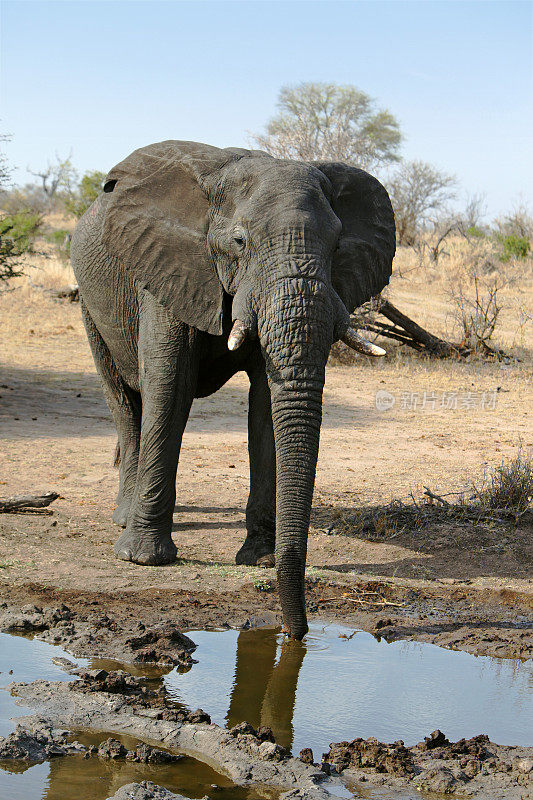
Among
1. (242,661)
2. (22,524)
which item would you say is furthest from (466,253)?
(242,661)

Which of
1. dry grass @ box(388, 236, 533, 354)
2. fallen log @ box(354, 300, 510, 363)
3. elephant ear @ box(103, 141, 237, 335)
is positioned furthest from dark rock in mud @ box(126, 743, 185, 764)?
dry grass @ box(388, 236, 533, 354)

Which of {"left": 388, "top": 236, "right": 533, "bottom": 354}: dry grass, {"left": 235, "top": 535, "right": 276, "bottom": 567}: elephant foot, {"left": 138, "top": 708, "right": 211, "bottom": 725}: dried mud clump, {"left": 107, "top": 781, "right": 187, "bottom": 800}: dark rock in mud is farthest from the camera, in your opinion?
{"left": 388, "top": 236, "right": 533, "bottom": 354}: dry grass

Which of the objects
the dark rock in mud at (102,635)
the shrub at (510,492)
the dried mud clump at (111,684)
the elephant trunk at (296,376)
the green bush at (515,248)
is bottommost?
the dark rock in mud at (102,635)

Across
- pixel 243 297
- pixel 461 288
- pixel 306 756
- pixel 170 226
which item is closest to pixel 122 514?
pixel 170 226

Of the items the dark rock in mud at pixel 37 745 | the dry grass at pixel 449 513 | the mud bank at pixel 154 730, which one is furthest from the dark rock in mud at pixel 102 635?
the dry grass at pixel 449 513

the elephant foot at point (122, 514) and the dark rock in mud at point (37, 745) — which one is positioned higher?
the dark rock in mud at point (37, 745)

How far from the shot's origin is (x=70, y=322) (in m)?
19.9

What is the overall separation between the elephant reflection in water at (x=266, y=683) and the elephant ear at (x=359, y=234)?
2.14 metres

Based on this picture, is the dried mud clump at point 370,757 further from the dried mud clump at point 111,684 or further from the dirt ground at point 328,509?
the dirt ground at point 328,509

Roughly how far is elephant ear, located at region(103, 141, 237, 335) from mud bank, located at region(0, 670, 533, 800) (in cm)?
261

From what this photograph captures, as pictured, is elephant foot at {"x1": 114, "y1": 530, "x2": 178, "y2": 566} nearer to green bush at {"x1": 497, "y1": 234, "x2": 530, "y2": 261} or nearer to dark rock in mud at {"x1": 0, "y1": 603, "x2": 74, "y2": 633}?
dark rock in mud at {"x1": 0, "y1": 603, "x2": 74, "y2": 633}

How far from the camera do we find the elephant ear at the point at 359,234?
20.0 feet

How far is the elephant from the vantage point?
499cm

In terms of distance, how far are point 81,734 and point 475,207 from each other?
45.2 m
